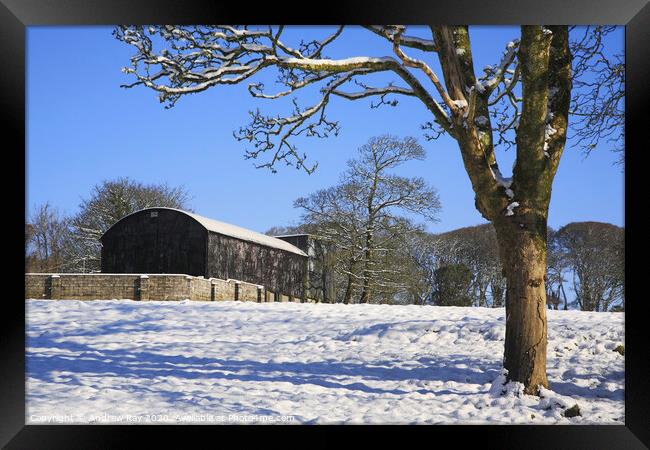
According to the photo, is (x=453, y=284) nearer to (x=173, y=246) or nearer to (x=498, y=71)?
(x=173, y=246)

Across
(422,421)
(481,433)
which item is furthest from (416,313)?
(481,433)

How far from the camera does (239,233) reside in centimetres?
3209

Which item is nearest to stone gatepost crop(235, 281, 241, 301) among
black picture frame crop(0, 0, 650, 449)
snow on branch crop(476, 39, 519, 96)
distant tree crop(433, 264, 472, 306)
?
distant tree crop(433, 264, 472, 306)

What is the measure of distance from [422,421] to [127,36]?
264 inches

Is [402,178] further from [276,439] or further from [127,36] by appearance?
[276,439]

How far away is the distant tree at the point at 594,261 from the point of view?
33.3 metres

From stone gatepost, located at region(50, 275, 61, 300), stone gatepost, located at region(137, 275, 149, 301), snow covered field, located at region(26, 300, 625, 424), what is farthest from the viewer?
stone gatepost, located at region(50, 275, 61, 300)

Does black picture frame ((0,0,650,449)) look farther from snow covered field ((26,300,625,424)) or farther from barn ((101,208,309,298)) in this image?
barn ((101,208,309,298))

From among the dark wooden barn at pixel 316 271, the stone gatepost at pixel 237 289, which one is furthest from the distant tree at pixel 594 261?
the stone gatepost at pixel 237 289

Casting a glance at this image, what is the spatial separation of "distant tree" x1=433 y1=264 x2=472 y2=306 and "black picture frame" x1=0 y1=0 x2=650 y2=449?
28.3m

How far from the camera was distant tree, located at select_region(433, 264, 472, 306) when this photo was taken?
1373 inches

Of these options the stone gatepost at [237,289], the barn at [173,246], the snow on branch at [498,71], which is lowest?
the stone gatepost at [237,289]

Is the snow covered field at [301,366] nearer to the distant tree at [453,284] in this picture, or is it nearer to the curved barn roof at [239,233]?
the curved barn roof at [239,233]
